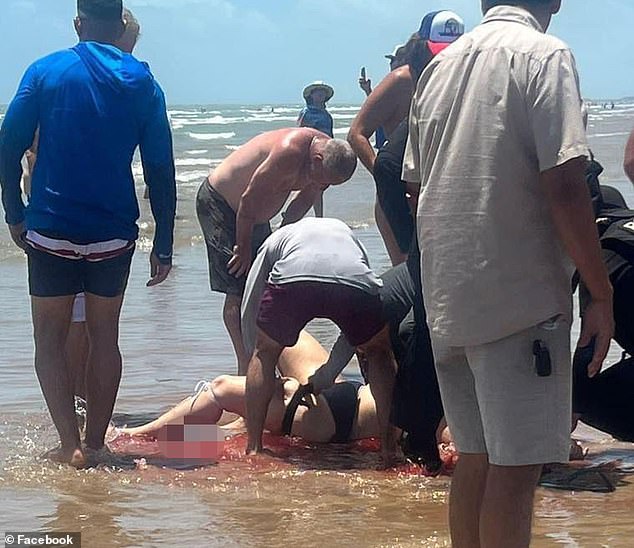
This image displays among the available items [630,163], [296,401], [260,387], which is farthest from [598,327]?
[296,401]

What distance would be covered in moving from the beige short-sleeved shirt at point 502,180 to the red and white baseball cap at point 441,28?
2527 mm

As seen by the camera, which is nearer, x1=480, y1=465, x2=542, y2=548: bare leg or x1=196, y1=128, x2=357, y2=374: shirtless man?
x1=480, y1=465, x2=542, y2=548: bare leg

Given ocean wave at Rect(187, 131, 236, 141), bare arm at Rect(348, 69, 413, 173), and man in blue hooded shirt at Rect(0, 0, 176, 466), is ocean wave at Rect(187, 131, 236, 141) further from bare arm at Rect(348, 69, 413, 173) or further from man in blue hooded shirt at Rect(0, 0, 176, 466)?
man in blue hooded shirt at Rect(0, 0, 176, 466)

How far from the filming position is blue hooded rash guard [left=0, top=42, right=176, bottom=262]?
471cm

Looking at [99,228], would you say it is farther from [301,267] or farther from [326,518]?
[326,518]

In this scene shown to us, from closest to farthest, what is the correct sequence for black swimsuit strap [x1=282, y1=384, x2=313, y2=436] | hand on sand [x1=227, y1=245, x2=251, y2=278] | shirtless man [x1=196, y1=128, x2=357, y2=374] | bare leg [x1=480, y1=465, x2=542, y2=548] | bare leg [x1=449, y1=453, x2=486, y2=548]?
→ 1. bare leg [x1=480, y1=465, x2=542, y2=548]
2. bare leg [x1=449, y1=453, x2=486, y2=548]
3. black swimsuit strap [x1=282, y1=384, x2=313, y2=436]
4. shirtless man [x1=196, y1=128, x2=357, y2=374]
5. hand on sand [x1=227, y1=245, x2=251, y2=278]

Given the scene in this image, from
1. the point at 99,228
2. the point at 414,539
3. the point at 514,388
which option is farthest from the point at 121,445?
the point at 514,388

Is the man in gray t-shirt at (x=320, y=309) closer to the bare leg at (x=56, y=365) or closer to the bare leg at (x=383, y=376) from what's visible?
the bare leg at (x=383, y=376)

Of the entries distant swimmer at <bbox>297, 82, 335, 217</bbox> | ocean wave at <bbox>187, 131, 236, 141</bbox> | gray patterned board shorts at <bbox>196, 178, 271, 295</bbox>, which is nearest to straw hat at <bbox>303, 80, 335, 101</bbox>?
distant swimmer at <bbox>297, 82, 335, 217</bbox>

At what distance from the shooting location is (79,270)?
4.82 metres

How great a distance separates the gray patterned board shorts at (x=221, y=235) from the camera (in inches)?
237

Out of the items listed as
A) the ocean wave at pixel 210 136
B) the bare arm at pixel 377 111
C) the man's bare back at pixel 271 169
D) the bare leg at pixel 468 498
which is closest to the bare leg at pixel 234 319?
the man's bare back at pixel 271 169

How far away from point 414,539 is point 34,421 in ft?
7.88

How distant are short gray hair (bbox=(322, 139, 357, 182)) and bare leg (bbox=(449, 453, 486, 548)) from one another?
2.36 m
